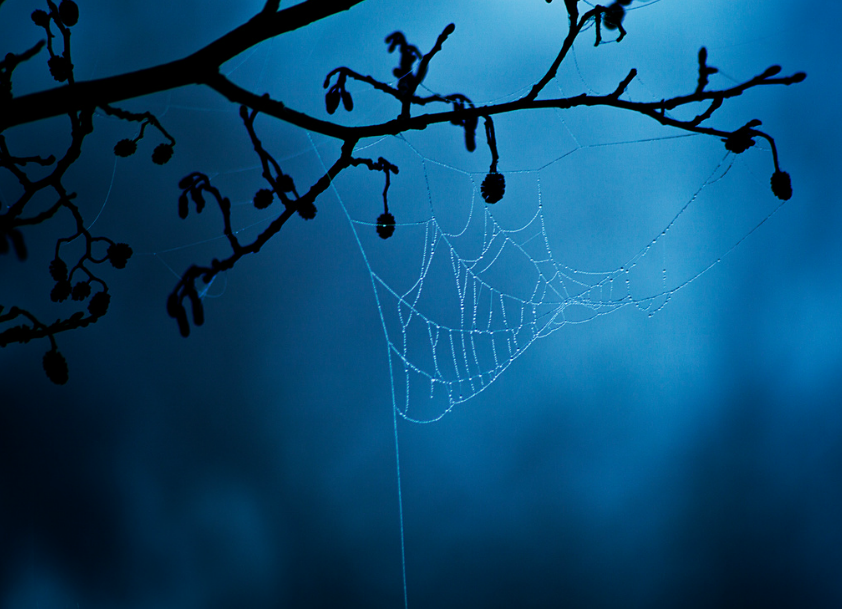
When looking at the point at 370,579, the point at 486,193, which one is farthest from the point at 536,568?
the point at 486,193

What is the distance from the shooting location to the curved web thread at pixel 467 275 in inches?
125

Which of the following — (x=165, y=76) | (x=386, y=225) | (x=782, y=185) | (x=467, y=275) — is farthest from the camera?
(x=467, y=275)

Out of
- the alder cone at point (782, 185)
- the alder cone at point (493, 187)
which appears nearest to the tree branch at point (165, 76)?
the alder cone at point (493, 187)

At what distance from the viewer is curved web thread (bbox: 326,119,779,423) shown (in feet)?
10.4

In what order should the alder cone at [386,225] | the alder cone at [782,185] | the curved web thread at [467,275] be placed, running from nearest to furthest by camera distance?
the alder cone at [782,185], the alder cone at [386,225], the curved web thread at [467,275]

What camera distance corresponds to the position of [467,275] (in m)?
3.51

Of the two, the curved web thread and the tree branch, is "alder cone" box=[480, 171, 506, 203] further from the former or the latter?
the curved web thread

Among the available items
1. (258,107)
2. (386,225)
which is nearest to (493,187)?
(386,225)

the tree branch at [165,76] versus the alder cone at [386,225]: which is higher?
the tree branch at [165,76]

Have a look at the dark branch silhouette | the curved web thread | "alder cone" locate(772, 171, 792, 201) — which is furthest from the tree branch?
the curved web thread

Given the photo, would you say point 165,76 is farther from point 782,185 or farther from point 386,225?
point 782,185

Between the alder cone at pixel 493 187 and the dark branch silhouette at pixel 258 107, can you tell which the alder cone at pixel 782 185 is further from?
the alder cone at pixel 493 187

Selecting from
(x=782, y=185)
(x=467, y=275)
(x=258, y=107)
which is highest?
(x=467, y=275)

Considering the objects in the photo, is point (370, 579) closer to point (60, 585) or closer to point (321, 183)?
point (60, 585)
